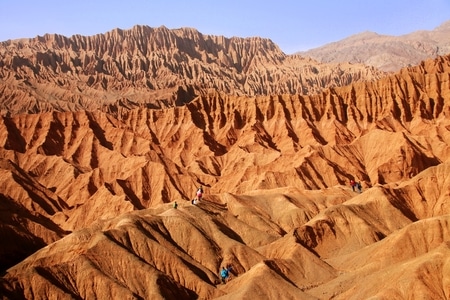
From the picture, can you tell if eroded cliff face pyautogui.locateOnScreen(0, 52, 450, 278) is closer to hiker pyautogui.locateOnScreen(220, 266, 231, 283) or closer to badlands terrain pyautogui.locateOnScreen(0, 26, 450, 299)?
badlands terrain pyautogui.locateOnScreen(0, 26, 450, 299)

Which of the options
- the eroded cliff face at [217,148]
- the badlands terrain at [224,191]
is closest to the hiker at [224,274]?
the badlands terrain at [224,191]

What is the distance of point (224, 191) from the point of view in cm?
11125

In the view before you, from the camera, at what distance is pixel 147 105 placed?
17475cm

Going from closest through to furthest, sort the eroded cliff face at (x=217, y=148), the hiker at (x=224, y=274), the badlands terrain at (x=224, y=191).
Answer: the badlands terrain at (x=224, y=191) < the hiker at (x=224, y=274) < the eroded cliff face at (x=217, y=148)

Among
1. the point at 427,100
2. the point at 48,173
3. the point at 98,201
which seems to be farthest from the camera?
the point at 427,100

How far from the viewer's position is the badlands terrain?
185 ft

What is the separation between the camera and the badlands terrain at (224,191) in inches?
2217

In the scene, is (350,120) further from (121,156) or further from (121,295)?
(121,295)

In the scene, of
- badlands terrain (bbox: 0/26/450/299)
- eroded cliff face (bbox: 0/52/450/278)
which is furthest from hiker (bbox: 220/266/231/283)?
eroded cliff face (bbox: 0/52/450/278)

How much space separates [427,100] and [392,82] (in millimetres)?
9233

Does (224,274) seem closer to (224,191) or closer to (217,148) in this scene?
(224,191)

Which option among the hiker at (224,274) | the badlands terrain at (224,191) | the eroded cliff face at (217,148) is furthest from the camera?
the eroded cliff face at (217,148)

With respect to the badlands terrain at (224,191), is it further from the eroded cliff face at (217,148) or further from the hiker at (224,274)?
the hiker at (224,274)

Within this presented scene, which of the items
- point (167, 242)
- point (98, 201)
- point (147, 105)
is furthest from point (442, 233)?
point (147, 105)
